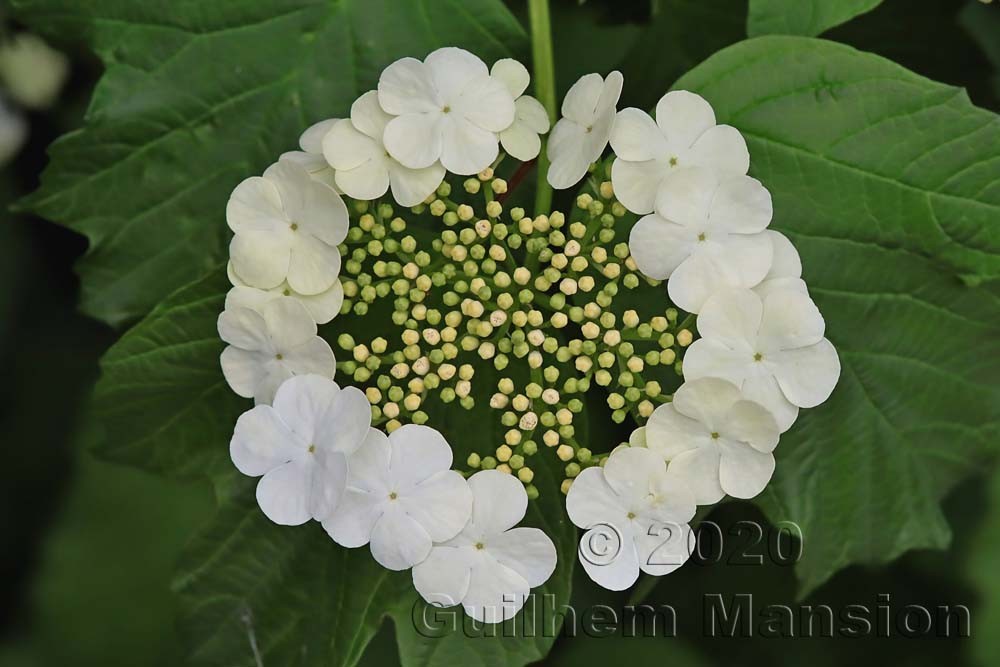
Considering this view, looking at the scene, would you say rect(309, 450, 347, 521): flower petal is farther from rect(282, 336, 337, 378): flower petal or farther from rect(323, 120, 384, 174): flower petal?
rect(323, 120, 384, 174): flower petal

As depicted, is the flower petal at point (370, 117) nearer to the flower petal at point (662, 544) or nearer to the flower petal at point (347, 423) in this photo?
the flower petal at point (347, 423)

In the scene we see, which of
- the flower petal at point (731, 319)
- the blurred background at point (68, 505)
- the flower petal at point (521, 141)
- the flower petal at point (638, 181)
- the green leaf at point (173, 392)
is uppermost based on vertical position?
the flower petal at point (638, 181)

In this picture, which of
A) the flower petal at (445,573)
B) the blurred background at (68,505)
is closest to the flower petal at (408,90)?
the flower petal at (445,573)

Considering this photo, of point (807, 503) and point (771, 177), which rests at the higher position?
point (771, 177)

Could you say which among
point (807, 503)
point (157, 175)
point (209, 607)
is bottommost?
point (209, 607)

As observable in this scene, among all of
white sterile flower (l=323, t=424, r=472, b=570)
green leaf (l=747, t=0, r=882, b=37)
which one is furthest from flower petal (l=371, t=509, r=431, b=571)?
green leaf (l=747, t=0, r=882, b=37)

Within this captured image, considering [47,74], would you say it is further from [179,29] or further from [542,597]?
[542,597]

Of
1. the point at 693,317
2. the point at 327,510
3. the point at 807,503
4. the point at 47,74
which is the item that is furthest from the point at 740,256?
the point at 47,74
